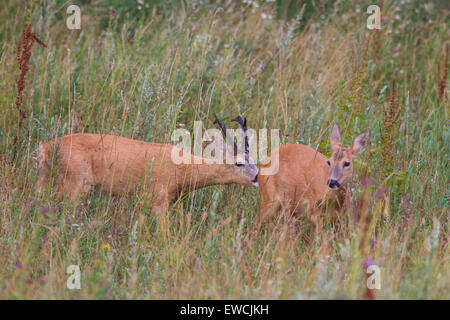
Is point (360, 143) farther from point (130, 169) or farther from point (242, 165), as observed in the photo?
point (130, 169)

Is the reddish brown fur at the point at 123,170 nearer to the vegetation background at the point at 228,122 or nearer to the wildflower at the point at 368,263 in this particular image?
the vegetation background at the point at 228,122

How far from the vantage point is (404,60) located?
8070 mm

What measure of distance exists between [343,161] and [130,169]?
6.61 ft

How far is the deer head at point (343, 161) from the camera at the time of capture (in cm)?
489

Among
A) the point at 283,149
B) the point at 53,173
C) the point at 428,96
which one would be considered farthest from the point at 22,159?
the point at 428,96

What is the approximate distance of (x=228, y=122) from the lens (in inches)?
259

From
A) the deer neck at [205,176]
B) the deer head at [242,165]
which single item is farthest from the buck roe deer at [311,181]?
the deer neck at [205,176]

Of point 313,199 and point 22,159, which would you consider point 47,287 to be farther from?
point 313,199

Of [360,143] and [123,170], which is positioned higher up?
[360,143]


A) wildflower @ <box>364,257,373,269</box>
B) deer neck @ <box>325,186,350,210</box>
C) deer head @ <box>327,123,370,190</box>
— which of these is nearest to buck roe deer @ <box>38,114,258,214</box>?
deer neck @ <box>325,186,350,210</box>

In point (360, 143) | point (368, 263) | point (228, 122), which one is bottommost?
point (368, 263)

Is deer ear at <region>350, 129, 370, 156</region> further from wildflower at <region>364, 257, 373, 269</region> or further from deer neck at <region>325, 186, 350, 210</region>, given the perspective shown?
wildflower at <region>364, 257, 373, 269</region>

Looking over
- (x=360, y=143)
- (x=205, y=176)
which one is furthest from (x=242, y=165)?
(x=360, y=143)

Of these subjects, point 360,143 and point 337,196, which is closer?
point 360,143
